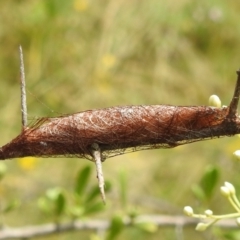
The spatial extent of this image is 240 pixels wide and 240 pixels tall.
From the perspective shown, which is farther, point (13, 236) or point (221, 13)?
point (221, 13)

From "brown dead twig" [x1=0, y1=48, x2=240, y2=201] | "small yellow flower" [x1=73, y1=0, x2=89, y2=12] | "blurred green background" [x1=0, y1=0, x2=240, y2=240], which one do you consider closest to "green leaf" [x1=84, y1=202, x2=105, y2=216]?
"brown dead twig" [x1=0, y1=48, x2=240, y2=201]

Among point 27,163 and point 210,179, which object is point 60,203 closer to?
point 210,179

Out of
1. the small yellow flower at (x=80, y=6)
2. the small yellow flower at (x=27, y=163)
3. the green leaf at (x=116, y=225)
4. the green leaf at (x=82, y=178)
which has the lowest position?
the green leaf at (x=116, y=225)

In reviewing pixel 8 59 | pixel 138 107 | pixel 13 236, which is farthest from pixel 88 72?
pixel 138 107

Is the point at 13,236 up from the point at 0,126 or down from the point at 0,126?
down

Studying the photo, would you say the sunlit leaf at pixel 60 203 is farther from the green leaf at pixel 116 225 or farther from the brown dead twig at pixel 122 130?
the brown dead twig at pixel 122 130

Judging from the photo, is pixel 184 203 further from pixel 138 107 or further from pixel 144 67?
pixel 138 107

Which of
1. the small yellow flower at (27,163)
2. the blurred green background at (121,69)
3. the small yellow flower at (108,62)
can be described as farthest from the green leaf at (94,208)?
the small yellow flower at (108,62)
